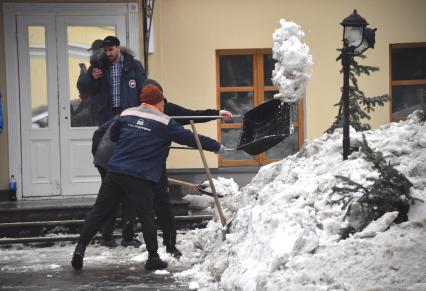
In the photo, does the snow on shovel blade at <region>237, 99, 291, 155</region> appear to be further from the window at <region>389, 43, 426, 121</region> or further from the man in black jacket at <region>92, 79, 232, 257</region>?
the window at <region>389, 43, 426, 121</region>

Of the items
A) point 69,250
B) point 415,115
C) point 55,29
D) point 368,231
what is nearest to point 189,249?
point 69,250

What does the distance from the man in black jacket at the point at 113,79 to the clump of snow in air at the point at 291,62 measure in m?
1.59

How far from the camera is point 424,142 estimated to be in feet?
25.4

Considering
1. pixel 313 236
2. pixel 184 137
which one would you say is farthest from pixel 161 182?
pixel 313 236

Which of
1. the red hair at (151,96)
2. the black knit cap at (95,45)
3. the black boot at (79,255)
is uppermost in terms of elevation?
the black knit cap at (95,45)

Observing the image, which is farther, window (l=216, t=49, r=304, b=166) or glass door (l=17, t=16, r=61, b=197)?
window (l=216, t=49, r=304, b=166)

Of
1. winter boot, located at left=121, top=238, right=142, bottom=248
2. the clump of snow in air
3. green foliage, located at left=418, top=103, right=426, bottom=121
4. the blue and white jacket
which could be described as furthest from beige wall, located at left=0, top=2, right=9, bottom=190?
green foliage, located at left=418, top=103, right=426, bottom=121

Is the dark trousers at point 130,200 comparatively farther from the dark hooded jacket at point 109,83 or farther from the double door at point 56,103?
the double door at point 56,103

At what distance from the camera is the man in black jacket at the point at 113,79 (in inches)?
386

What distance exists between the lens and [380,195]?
658 centimetres

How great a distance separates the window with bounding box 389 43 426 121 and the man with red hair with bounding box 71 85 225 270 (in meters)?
6.08

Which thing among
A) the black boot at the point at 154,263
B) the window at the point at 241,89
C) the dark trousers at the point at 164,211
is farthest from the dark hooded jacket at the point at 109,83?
the window at the point at 241,89

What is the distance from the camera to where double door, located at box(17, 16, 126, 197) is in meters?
12.3

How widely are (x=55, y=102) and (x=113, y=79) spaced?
269cm
